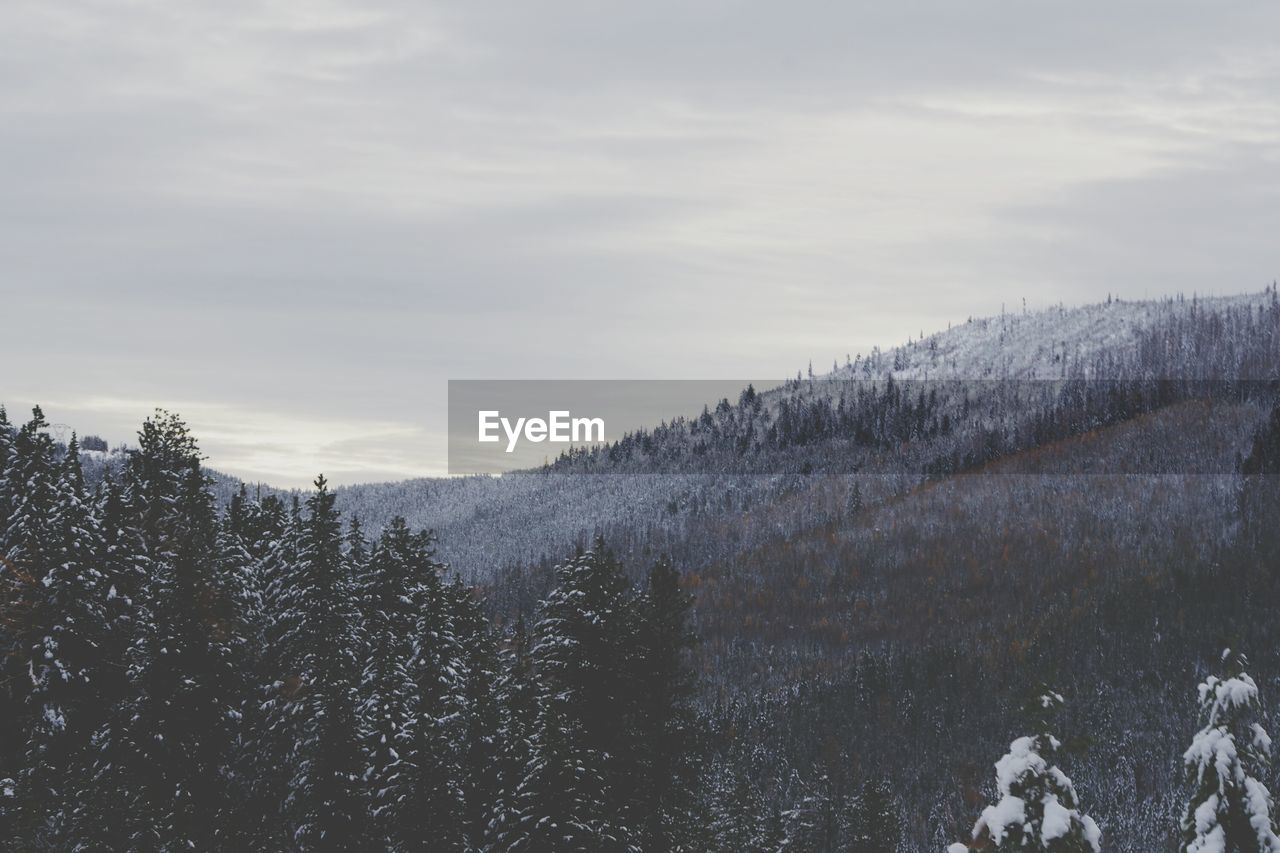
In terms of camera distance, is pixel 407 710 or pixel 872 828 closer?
pixel 407 710

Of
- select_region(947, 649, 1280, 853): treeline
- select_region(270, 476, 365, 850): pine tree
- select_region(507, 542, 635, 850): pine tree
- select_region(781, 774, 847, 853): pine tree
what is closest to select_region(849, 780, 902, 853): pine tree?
select_region(781, 774, 847, 853): pine tree

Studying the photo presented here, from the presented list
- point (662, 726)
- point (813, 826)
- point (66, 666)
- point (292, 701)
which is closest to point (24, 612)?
point (66, 666)

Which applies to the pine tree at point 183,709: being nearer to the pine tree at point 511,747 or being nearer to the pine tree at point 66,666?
the pine tree at point 66,666

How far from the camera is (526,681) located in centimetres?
3728

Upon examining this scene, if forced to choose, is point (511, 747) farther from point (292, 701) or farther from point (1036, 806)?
point (1036, 806)

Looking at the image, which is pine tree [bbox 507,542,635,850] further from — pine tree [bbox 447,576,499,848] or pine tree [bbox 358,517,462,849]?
pine tree [bbox 447,576,499,848]

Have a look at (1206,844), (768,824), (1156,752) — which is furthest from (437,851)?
(1156,752)

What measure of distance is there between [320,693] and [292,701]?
121 inches

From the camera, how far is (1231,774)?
1767 cm

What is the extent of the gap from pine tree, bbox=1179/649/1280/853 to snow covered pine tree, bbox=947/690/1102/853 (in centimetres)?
175

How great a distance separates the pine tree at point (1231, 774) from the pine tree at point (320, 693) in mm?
21896

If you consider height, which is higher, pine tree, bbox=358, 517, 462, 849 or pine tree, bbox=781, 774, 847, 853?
pine tree, bbox=358, 517, 462, 849

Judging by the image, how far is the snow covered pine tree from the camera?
55.4 ft

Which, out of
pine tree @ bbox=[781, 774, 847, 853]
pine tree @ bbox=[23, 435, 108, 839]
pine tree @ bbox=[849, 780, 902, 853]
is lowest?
pine tree @ bbox=[781, 774, 847, 853]
